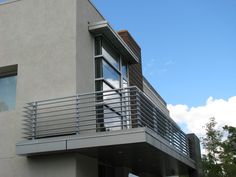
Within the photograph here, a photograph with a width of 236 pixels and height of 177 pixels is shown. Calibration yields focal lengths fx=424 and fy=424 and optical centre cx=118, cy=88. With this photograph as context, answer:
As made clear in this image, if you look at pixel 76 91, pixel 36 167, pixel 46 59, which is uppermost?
pixel 46 59

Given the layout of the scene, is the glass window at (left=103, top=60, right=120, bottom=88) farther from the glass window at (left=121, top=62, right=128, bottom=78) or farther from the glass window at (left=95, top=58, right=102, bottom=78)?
the glass window at (left=121, top=62, right=128, bottom=78)

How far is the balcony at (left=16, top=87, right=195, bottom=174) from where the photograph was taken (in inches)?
425

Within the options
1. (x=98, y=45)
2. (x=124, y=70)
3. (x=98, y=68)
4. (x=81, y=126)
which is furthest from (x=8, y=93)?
(x=124, y=70)

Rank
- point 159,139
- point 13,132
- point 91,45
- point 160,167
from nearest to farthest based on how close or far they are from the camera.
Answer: point 159,139
point 13,132
point 91,45
point 160,167

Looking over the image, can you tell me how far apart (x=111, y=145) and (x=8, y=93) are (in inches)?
187

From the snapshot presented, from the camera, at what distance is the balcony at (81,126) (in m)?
10.8

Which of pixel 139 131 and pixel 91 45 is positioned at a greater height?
pixel 91 45

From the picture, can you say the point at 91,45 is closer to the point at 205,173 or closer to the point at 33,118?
the point at 33,118

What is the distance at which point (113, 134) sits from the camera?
1080 cm

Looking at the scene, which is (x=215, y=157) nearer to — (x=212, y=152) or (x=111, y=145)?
(x=212, y=152)

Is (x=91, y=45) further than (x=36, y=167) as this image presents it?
Yes

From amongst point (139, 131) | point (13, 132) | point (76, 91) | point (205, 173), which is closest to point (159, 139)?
point (139, 131)

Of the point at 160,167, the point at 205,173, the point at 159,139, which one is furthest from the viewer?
the point at 205,173

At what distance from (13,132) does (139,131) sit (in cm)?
434
